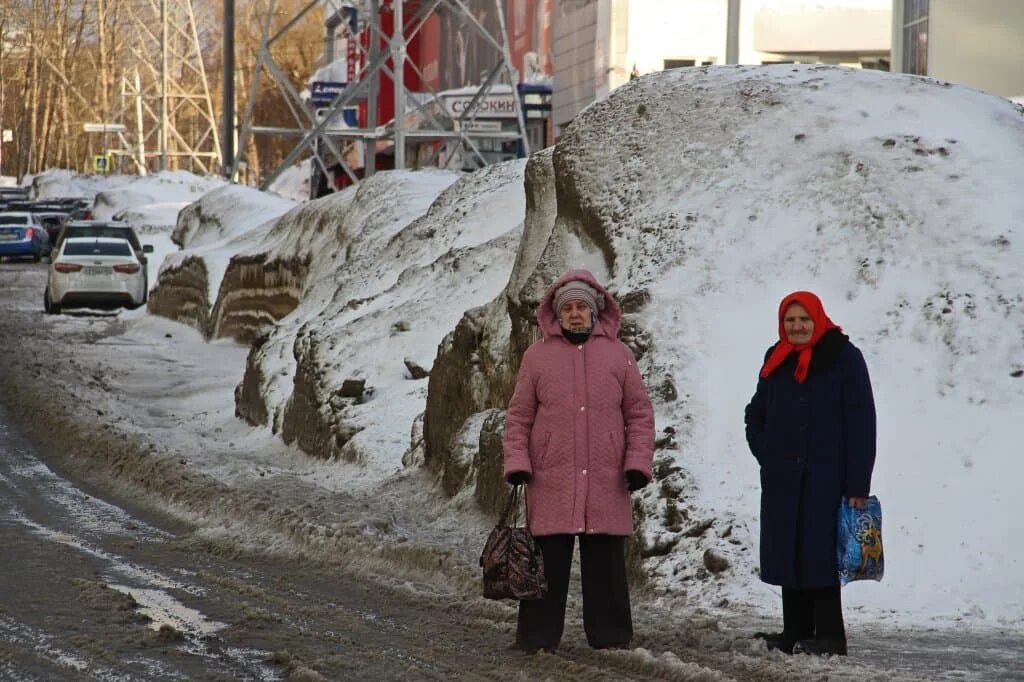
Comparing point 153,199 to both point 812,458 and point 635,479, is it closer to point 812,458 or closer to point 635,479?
point 635,479

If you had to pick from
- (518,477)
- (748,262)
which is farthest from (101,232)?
(518,477)

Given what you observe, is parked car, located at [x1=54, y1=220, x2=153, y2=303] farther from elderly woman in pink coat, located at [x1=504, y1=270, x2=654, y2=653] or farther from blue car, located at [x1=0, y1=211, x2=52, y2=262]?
elderly woman in pink coat, located at [x1=504, y1=270, x2=654, y2=653]

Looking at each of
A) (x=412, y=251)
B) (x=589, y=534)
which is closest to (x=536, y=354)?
(x=589, y=534)

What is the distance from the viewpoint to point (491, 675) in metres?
7.26

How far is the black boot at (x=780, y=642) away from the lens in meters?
7.62

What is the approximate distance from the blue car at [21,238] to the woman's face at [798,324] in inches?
2015

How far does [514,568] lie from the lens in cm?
752

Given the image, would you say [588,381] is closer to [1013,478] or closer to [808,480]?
[808,480]

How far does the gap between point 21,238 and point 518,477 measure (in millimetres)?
50965

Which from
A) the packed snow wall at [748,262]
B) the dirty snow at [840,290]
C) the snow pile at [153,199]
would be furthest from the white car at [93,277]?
the packed snow wall at [748,262]

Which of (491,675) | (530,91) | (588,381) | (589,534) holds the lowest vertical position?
(491,675)

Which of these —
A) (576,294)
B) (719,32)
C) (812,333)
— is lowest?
(812,333)

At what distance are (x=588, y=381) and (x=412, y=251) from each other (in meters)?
11.6

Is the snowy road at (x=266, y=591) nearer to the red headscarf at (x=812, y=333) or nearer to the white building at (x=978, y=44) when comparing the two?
the red headscarf at (x=812, y=333)
